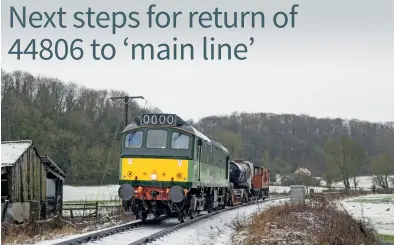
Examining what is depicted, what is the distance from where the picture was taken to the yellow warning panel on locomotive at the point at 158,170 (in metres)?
18.5

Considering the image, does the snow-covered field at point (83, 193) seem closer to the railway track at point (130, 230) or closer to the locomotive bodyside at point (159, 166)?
the railway track at point (130, 230)

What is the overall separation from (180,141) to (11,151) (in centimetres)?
1056

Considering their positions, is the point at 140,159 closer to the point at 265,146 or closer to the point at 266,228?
the point at 266,228

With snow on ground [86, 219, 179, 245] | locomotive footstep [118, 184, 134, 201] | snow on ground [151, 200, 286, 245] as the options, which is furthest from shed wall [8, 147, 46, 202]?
snow on ground [151, 200, 286, 245]

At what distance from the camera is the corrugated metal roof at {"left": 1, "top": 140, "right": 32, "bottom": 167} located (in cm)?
2419

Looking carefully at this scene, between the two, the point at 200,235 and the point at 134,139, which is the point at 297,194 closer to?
the point at 134,139

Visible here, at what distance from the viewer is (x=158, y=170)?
18531 millimetres

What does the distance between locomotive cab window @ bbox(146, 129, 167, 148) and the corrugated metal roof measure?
8212 mm

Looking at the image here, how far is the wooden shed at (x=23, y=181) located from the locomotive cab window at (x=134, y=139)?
6022mm

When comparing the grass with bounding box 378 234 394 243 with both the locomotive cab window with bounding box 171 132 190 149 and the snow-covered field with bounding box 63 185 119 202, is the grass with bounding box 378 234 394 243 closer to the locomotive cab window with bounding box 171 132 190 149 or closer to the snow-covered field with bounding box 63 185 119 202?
the locomotive cab window with bounding box 171 132 190 149

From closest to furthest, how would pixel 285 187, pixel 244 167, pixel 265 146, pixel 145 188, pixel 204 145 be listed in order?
pixel 145 188 < pixel 204 145 < pixel 244 167 < pixel 285 187 < pixel 265 146

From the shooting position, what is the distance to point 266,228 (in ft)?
49.8

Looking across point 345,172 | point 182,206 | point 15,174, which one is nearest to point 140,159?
point 182,206

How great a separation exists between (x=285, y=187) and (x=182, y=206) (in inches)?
2753
